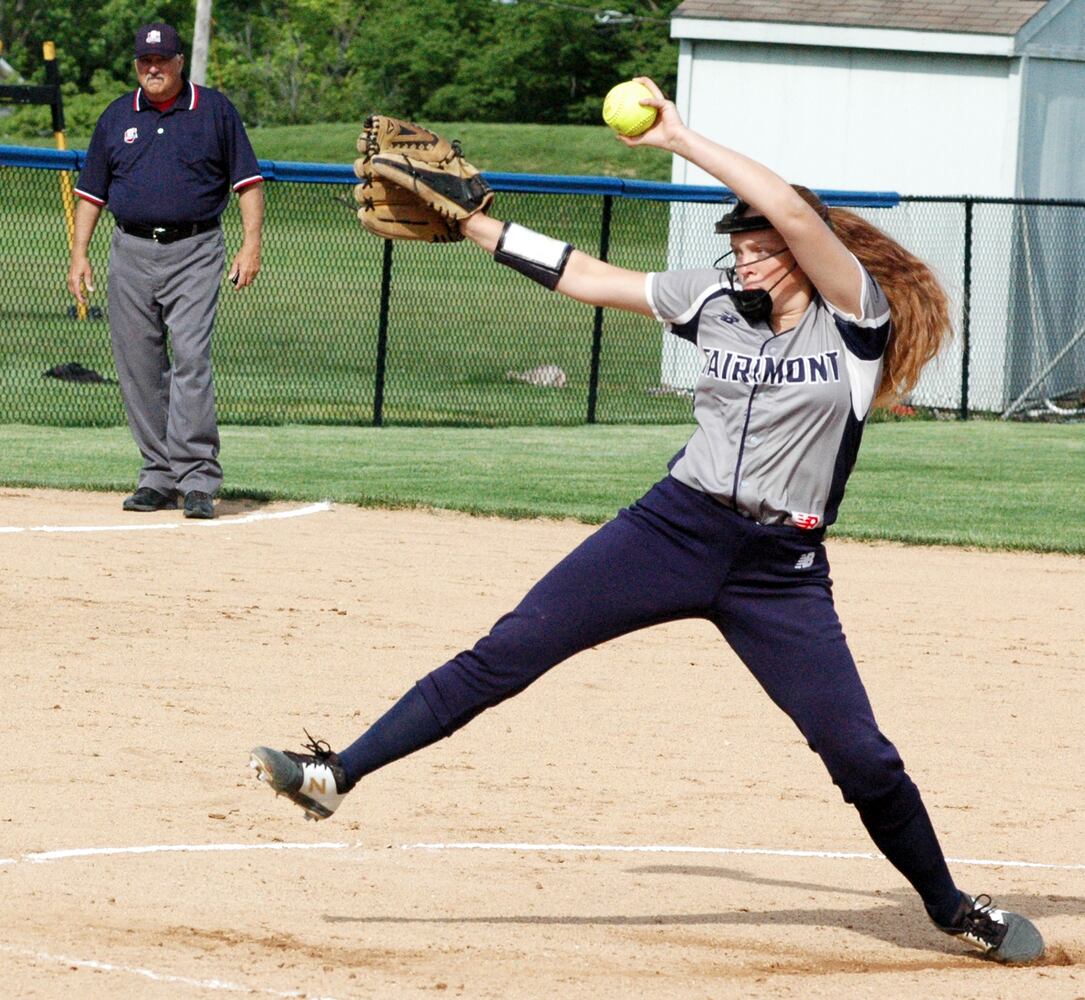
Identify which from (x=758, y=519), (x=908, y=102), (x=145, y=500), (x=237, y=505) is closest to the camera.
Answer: (x=758, y=519)

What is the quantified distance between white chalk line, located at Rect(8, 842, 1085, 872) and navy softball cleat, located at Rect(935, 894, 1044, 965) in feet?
2.66

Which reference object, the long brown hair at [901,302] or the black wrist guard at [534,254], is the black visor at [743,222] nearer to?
the long brown hair at [901,302]

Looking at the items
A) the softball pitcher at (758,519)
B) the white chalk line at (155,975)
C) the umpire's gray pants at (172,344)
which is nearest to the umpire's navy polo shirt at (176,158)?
the umpire's gray pants at (172,344)

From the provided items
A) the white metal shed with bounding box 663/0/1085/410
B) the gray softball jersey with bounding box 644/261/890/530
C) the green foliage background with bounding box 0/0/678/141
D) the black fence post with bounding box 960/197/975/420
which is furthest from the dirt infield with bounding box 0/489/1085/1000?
the green foliage background with bounding box 0/0/678/141

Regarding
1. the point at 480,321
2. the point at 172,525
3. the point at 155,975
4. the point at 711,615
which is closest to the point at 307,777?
the point at 155,975

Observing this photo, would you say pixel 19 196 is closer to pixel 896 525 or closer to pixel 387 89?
pixel 896 525

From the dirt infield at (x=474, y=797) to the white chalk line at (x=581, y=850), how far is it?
0.01 meters

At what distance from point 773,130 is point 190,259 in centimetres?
988

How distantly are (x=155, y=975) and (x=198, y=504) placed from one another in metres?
6.02

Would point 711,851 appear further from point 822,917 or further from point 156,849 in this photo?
point 156,849

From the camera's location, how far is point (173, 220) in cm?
961

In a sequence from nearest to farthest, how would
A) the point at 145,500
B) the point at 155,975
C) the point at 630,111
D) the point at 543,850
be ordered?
the point at 155,975 → the point at 630,111 → the point at 543,850 → the point at 145,500

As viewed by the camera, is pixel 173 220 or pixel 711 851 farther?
pixel 173 220

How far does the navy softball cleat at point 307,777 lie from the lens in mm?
4426
